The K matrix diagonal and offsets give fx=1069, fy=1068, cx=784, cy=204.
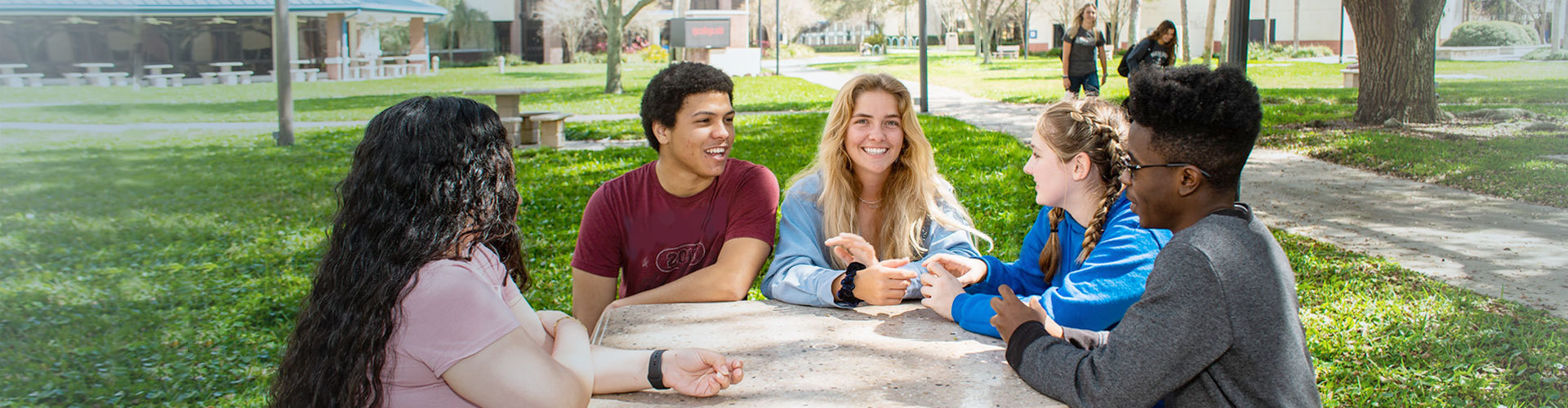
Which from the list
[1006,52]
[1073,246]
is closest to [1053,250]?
[1073,246]

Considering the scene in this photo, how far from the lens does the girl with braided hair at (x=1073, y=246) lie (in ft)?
7.59

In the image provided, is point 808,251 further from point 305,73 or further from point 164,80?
point 305,73

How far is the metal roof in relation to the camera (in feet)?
40.4

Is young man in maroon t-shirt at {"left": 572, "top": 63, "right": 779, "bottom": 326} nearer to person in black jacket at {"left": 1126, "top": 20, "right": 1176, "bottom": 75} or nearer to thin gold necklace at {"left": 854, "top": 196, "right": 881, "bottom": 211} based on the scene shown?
thin gold necklace at {"left": 854, "top": 196, "right": 881, "bottom": 211}

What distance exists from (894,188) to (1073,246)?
81 centimetres

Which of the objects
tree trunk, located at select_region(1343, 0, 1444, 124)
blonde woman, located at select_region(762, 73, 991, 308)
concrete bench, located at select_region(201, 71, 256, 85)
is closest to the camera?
blonde woman, located at select_region(762, 73, 991, 308)

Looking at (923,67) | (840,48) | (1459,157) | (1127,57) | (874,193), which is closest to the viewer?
(874,193)

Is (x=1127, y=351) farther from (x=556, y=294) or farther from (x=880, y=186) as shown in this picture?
(x=556, y=294)

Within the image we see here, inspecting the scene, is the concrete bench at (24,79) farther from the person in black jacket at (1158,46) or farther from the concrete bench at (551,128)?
the person in black jacket at (1158,46)

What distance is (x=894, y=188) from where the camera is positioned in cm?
341

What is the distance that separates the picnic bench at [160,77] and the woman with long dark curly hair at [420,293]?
613 inches

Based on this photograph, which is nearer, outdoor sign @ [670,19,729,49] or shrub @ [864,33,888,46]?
outdoor sign @ [670,19,729,49]

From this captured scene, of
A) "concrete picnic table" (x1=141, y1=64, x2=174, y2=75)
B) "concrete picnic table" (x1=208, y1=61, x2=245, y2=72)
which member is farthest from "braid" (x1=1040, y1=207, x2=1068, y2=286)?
"concrete picnic table" (x1=208, y1=61, x2=245, y2=72)

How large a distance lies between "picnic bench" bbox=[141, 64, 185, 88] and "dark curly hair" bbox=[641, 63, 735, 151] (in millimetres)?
14458
